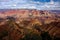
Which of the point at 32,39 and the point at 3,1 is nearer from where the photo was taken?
the point at 32,39

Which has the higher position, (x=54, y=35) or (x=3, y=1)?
(x=3, y=1)

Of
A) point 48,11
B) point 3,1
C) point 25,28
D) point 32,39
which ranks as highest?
point 3,1

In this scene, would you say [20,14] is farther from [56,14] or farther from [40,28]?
[56,14]

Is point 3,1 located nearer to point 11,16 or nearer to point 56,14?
point 11,16

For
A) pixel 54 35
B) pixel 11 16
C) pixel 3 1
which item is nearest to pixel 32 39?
pixel 54 35

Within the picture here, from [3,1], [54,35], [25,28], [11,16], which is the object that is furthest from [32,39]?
[3,1]

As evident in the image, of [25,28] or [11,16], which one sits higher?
[11,16]

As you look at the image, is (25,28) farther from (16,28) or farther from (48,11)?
(48,11)
